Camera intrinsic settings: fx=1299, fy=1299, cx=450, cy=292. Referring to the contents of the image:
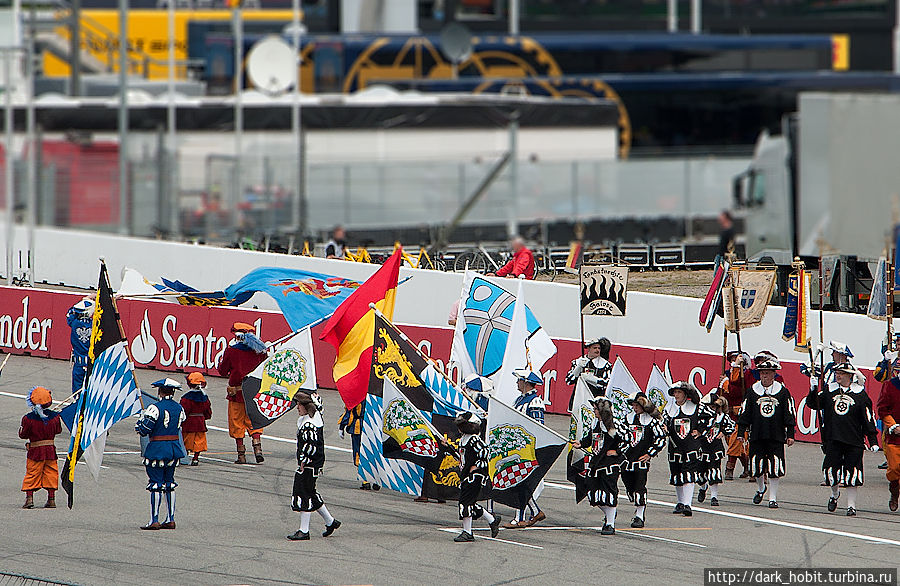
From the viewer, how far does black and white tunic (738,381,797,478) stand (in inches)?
503

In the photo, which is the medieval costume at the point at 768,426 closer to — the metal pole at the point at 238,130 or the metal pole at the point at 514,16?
the metal pole at the point at 238,130

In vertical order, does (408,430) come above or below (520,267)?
below

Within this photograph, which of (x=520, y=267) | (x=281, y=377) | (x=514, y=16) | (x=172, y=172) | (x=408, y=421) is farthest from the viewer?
(x=514, y=16)

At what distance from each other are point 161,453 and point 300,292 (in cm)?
461

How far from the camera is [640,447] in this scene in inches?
456

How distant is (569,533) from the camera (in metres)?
11.6

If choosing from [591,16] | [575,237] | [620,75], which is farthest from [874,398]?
[591,16]

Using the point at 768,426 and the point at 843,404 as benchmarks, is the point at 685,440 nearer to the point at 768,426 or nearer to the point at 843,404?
the point at 768,426

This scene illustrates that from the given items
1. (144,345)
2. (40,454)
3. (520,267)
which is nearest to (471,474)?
(40,454)

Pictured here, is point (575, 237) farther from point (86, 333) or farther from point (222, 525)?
point (222, 525)

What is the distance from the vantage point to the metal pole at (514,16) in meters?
58.4

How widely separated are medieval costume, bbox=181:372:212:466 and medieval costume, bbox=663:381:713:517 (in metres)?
5.03

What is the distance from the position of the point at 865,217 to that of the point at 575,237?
35.2m

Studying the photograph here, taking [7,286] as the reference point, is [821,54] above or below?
above
